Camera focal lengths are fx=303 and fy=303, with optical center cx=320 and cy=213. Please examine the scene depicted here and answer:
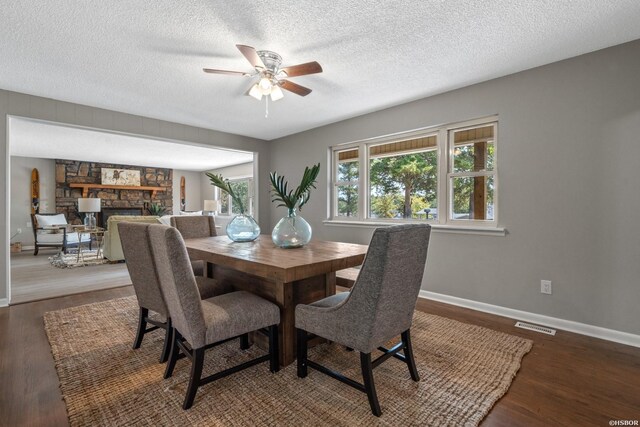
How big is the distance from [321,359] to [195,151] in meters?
5.74

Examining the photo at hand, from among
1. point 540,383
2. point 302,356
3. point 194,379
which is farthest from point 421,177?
point 194,379

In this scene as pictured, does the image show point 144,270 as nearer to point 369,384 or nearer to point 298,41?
point 369,384

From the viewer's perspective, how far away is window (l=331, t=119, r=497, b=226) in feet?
10.2

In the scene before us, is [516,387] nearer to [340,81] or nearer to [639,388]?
[639,388]

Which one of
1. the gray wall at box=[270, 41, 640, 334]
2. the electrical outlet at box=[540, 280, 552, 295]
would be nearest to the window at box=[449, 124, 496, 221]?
the gray wall at box=[270, 41, 640, 334]

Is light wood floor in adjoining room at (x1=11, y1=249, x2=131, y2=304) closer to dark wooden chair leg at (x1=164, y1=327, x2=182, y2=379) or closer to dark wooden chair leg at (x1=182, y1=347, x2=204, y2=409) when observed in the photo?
dark wooden chair leg at (x1=164, y1=327, x2=182, y2=379)

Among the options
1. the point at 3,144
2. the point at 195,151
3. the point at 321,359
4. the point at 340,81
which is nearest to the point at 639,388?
the point at 321,359

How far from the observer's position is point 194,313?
1.48 metres

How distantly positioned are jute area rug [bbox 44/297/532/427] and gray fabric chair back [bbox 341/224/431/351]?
1.30 feet

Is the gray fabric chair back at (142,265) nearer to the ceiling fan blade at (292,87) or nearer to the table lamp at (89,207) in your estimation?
the ceiling fan blade at (292,87)

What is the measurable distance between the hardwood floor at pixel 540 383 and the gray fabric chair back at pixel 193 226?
4.35 feet

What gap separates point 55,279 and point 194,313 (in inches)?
164

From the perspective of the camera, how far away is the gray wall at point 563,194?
228 centimetres

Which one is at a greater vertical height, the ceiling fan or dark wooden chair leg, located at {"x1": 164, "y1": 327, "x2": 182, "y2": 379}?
the ceiling fan
